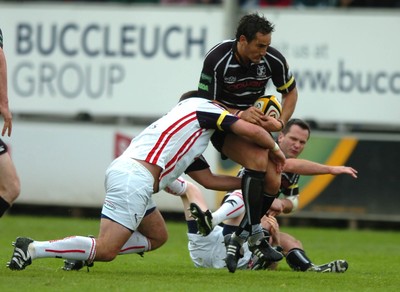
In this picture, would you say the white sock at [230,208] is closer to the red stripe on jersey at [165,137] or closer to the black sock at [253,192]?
the black sock at [253,192]

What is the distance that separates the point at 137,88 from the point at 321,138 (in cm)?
323

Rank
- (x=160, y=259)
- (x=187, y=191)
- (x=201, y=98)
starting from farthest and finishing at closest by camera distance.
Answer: (x=160, y=259) < (x=187, y=191) < (x=201, y=98)

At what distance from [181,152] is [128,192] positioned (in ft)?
1.84

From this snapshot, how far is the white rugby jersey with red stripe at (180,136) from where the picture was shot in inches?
376

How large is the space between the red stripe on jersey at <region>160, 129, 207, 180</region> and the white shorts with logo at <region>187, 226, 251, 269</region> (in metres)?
1.48

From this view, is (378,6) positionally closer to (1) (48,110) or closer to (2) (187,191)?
(1) (48,110)

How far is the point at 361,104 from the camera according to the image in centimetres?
1862

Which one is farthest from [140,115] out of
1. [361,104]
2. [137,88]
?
[361,104]

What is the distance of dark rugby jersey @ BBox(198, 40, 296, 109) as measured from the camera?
10.1 metres

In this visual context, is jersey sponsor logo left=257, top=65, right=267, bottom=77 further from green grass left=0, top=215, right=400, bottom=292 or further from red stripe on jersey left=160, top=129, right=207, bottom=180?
green grass left=0, top=215, right=400, bottom=292

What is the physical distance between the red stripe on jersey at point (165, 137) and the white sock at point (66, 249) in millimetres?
818

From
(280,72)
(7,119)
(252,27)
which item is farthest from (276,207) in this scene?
(7,119)

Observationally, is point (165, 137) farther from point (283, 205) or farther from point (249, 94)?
point (283, 205)

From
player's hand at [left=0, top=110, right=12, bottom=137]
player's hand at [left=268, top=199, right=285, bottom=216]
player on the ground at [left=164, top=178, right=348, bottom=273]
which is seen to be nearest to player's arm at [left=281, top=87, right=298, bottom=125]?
player's hand at [left=268, top=199, right=285, bottom=216]
